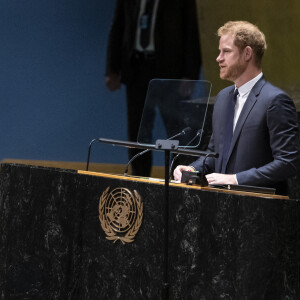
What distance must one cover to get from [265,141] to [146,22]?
2.54 metres

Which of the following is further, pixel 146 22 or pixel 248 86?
pixel 146 22

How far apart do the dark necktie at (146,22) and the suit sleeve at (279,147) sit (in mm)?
2482

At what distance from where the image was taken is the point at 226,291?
2311 millimetres

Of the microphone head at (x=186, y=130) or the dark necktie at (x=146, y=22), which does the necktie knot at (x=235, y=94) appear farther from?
the dark necktie at (x=146, y=22)

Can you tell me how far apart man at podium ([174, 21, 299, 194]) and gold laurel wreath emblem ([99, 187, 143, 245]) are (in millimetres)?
305

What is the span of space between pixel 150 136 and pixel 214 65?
67.3 inches

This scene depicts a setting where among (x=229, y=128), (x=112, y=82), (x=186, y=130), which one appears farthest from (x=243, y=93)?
(x=112, y=82)

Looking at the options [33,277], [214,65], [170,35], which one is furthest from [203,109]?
[170,35]

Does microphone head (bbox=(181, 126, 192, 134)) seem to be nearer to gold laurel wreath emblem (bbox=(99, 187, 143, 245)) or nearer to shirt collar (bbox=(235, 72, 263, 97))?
shirt collar (bbox=(235, 72, 263, 97))

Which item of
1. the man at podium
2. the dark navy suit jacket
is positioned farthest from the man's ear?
the dark navy suit jacket

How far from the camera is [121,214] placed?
2.66 meters

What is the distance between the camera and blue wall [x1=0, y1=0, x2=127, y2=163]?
5125 millimetres

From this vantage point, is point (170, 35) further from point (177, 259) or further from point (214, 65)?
point (177, 259)

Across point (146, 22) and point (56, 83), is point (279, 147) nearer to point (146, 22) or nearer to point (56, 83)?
point (146, 22)
